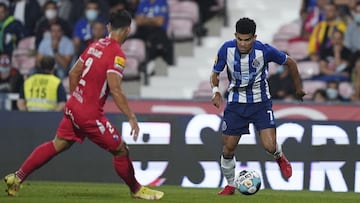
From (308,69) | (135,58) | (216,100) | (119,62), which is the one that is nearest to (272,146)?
(216,100)

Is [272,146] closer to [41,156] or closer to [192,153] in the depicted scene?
[41,156]

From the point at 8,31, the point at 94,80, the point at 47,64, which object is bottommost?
the point at 8,31

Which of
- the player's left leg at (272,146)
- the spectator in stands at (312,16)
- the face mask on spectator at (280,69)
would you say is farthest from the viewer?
the spectator in stands at (312,16)

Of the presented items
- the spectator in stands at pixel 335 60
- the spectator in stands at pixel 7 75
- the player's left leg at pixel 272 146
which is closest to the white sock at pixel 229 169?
the player's left leg at pixel 272 146

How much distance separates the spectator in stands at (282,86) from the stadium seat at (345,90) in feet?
2.74

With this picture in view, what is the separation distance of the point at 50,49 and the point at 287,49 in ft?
14.6

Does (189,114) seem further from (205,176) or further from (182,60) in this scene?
(182,60)

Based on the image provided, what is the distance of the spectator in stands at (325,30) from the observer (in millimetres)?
22141

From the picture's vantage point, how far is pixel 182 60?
2373cm

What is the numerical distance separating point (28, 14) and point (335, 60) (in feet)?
21.3

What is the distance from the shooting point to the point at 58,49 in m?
23.2

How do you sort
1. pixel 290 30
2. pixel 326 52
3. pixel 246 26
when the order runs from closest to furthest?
pixel 246 26 < pixel 326 52 < pixel 290 30

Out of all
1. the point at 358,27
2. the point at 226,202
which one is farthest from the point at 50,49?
the point at 226,202

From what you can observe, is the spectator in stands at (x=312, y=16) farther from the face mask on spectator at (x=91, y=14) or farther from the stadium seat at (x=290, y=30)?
the face mask on spectator at (x=91, y=14)
